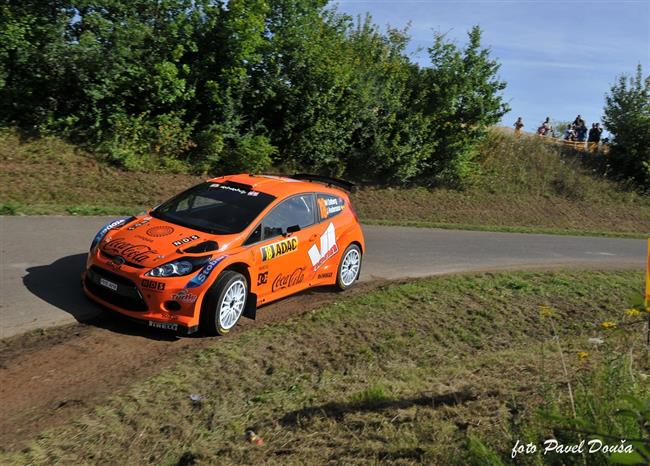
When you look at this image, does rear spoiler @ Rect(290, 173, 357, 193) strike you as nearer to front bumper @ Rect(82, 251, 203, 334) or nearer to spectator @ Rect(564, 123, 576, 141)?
front bumper @ Rect(82, 251, 203, 334)

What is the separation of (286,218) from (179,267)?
1880 mm

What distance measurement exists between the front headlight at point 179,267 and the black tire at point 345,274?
2.98 metres

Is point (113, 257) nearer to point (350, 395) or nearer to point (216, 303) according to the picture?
point (216, 303)

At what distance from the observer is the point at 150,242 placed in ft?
23.4

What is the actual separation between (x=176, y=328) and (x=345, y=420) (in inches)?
96.4

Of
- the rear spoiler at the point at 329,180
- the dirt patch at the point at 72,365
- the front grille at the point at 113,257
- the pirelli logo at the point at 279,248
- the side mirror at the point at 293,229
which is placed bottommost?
the dirt patch at the point at 72,365

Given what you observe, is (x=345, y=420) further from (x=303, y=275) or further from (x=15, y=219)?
(x=15, y=219)

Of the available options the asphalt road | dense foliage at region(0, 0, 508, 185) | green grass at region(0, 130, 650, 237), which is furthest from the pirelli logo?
dense foliage at region(0, 0, 508, 185)

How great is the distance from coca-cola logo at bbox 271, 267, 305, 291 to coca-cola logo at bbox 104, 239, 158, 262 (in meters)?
1.72

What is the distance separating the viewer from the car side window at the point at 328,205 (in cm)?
900

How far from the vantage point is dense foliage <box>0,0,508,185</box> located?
1472 centimetres

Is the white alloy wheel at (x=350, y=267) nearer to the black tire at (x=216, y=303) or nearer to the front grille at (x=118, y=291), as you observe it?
the black tire at (x=216, y=303)

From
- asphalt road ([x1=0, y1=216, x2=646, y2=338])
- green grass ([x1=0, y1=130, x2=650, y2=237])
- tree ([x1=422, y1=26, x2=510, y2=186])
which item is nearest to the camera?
asphalt road ([x1=0, y1=216, x2=646, y2=338])

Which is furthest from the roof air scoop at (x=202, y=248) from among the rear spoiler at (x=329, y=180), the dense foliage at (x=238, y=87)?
the dense foliage at (x=238, y=87)
